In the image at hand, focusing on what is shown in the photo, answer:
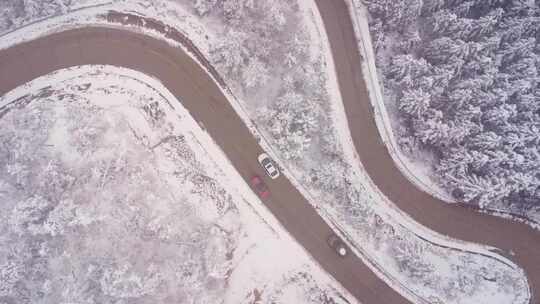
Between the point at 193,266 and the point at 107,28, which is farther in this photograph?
the point at 107,28

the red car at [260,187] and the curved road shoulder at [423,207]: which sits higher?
the red car at [260,187]

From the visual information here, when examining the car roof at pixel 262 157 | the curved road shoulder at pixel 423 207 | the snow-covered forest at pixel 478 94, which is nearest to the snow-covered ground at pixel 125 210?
the car roof at pixel 262 157

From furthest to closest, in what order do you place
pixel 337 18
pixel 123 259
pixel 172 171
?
pixel 337 18 < pixel 172 171 < pixel 123 259

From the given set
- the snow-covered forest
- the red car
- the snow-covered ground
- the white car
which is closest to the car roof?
the white car

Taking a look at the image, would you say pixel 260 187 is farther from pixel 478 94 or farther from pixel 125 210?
pixel 478 94

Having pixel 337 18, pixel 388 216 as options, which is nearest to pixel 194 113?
pixel 337 18

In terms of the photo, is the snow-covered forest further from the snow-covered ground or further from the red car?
the snow-covered ground

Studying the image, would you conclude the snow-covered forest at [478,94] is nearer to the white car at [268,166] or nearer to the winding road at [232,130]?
the winding road at [232,130]

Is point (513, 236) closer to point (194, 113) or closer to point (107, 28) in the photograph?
point (194, 113)
